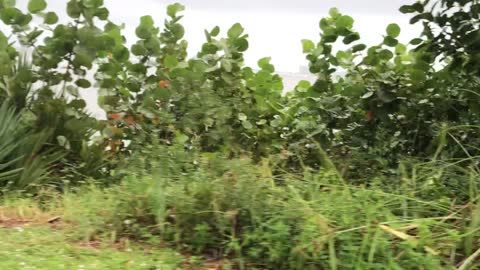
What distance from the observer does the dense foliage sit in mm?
4414

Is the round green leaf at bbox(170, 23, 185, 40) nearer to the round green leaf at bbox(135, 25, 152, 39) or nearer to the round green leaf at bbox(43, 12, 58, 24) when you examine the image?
the round green leaf at bbox(135, 25, 152, 39)

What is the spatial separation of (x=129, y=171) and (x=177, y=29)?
213 cm

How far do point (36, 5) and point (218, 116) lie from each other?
2.12 meters

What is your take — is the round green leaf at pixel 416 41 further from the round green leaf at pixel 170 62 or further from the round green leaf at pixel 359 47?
the round green leaf at pixel 170 62

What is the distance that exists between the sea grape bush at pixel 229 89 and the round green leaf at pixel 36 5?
1 centimetres

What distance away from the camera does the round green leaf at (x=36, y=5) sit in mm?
6269

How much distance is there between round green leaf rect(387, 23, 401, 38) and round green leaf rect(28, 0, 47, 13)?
3.27 m

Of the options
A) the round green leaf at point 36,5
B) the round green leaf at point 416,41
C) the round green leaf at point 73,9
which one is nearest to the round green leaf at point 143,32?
the round green leaf at point 73,9

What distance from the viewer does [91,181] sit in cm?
575

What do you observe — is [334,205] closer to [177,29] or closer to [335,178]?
[335,178]

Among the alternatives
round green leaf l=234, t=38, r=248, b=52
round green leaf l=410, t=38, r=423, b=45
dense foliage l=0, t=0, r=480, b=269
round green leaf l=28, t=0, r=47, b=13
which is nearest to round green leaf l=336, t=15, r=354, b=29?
dense foliage l=0, t=0, r=480, b=269

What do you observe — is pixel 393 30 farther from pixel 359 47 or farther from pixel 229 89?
pixel 229 89

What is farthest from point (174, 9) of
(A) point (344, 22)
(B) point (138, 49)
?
(A) point (344, 22)

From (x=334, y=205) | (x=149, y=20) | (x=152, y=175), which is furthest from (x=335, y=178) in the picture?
(x=149, y=20)
